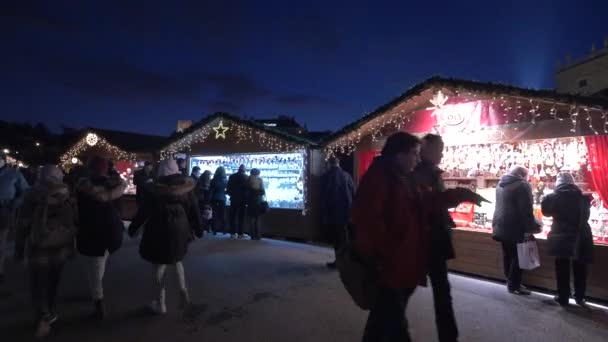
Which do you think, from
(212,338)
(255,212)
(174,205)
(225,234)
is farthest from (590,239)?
(225,234)

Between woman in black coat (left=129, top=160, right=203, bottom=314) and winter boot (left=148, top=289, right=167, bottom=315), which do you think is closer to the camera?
woman in black coat (left=129, top=160, right=203, bottom=314)

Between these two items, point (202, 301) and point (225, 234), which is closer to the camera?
point (202, 301)

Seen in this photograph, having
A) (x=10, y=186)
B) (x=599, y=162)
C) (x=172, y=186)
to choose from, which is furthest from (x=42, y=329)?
(x=599, y=162)

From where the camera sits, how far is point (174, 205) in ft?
14.4

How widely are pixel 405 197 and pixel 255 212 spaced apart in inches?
288

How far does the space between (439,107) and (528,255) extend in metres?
3.15

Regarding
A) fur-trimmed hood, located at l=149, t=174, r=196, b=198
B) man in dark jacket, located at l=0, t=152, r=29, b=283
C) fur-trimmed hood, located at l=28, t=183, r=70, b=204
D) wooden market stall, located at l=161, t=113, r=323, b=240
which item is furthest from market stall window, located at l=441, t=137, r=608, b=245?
man in dark jacket, located at l=0, t=152, r=29, b=283

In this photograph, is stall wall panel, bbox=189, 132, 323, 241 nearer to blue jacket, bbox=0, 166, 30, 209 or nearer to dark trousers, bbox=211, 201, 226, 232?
dark trousers, bbox=211, 201, 226, 232

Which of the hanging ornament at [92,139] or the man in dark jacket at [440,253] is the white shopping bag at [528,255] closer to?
the man in dark jacket at [440,253]

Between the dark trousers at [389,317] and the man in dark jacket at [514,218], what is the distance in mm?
3470

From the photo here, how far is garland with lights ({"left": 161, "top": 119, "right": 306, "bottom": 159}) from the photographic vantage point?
1048 cm

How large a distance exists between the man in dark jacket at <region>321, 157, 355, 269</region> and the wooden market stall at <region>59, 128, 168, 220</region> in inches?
345

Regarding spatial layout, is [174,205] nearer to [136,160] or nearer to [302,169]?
[302,169]

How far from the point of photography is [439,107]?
735cm
